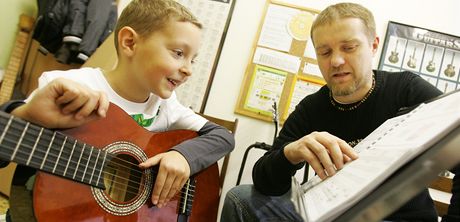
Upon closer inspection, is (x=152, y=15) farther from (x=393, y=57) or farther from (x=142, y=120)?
(x=393, y=57)

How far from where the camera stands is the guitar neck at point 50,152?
469 millimetres

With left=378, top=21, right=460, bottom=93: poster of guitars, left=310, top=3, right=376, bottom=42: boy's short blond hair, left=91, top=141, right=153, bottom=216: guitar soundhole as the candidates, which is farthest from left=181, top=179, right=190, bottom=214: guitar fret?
left=378, top=21, right=460, bottom=93: poster of guitars

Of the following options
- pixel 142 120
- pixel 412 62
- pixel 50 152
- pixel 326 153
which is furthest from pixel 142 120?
pixel 412 62

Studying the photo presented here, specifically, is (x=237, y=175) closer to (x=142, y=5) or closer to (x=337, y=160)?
(x=142, y=5)

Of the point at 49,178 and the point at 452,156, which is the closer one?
the point at 452,156

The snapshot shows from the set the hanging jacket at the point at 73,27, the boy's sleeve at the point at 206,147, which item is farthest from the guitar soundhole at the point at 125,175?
the hanging jacket at the point at 73,27

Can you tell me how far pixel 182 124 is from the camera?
104 cm

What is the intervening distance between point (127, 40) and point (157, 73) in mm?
173

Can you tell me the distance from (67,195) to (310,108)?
85 cm

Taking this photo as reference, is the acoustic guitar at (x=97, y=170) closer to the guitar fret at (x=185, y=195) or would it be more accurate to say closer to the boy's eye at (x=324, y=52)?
the guitar fret at (x=185, y=195)

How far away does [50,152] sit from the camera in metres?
0.53

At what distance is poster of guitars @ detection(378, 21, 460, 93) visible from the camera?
2.18 m

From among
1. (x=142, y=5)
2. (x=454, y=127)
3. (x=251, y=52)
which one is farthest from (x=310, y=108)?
(x=251, y=52)

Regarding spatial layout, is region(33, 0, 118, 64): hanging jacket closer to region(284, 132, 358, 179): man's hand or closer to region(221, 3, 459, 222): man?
region(221, 3, 459, 222): man
